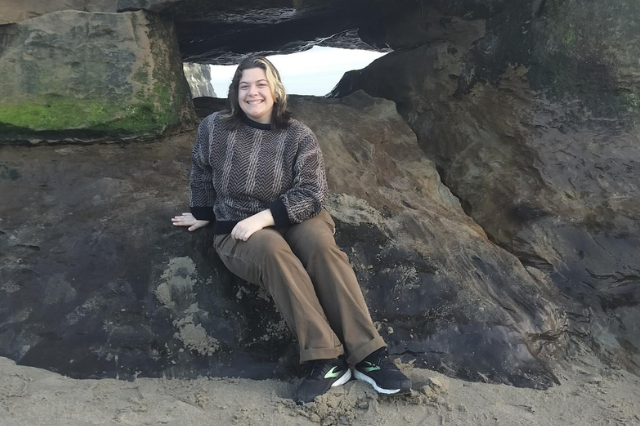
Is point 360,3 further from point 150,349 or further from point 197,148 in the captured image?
point 150,349

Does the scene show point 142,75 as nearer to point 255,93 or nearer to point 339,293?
point 255,93

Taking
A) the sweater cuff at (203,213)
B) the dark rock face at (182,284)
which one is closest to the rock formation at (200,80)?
the dark rock face at (182,284)

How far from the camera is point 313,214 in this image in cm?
290

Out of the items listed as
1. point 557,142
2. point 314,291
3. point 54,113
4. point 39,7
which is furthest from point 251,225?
point 557,142

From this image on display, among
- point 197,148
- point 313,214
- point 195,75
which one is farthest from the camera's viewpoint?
point 195,75

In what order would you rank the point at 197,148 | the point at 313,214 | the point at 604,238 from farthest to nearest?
the point at 604,238
the point at 197,148
the point at 313,214

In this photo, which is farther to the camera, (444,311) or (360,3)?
(360,3)

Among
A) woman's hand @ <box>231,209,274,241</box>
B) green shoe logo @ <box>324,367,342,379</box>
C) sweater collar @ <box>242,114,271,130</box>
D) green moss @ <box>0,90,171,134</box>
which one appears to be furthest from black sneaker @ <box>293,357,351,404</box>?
green moss @ <box>0,90,171,134</box>

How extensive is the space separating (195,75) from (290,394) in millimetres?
12385

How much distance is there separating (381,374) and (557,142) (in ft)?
8.07

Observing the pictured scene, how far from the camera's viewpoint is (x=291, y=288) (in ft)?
8.62

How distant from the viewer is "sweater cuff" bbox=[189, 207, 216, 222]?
10.4 feet

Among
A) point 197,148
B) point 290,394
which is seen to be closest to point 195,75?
point 197,148

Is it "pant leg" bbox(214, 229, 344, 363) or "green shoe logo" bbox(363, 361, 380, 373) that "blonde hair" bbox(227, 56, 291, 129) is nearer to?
"pant leg" bbox(214, 229, 344, 363)
